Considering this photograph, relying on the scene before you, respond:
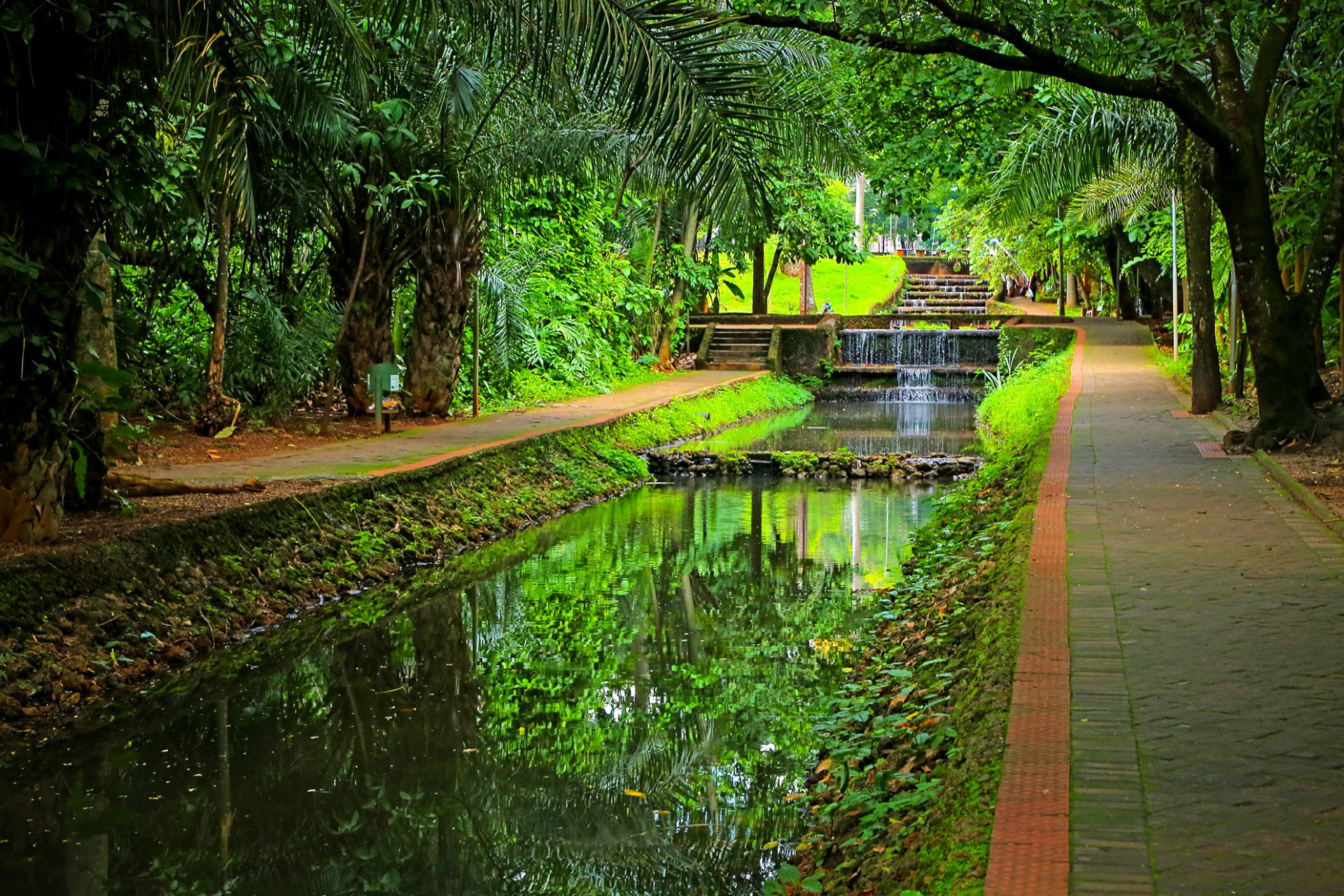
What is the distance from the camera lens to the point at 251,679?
805cm

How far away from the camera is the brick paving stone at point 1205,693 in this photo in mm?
3791

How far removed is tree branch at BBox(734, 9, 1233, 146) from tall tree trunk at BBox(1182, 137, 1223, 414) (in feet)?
15.9

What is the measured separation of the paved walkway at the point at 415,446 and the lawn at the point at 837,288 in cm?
2693

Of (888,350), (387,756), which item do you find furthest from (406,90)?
(888,350)

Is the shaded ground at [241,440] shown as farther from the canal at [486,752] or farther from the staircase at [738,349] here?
the staircase at [738,349]

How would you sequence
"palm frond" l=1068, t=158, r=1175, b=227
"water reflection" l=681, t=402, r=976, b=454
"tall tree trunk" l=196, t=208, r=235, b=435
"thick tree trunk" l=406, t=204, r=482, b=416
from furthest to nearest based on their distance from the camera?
"palm frond" l=1068, t=158, r=1175, b=227 → "water reflection" l=681, t=402, r=976, b=454 → "thick tree trunk" l=406, t=204, r=482, b=416 → "tall tree trunk" l=196, t=208, r=235, b=435

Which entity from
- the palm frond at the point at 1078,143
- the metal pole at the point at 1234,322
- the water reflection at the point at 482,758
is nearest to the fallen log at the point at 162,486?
the water reflection at the point at 482,758

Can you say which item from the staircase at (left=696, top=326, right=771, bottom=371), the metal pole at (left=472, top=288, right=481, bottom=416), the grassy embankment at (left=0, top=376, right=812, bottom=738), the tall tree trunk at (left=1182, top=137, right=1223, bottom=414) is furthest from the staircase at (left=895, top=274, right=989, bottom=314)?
the grassy embankment at (left=0, top=376, right=812, bottom=738)

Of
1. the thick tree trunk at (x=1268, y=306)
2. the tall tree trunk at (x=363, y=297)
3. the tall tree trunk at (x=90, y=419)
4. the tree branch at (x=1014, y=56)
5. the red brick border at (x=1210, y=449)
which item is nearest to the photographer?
the tall tree trunk at (x=90, y=419)

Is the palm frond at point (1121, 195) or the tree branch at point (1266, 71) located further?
the palm frond at point (1121, 195)

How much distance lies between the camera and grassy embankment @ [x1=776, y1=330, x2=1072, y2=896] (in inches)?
169

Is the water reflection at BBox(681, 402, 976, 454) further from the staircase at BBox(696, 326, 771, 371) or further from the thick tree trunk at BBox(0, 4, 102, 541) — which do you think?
the thick tree trunk at BBox(0, 4, 102, 541)

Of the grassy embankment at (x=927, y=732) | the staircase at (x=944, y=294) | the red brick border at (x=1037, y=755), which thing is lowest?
the grassy embankment at (x=927, y=732)

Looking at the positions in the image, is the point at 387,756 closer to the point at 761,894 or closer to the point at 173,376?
the point at 761,894
